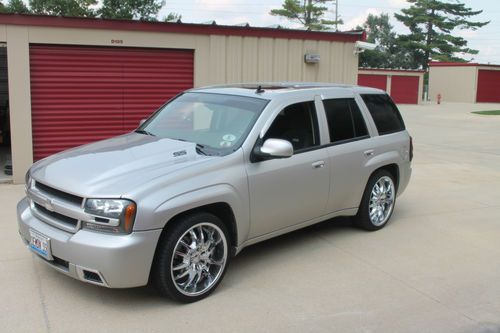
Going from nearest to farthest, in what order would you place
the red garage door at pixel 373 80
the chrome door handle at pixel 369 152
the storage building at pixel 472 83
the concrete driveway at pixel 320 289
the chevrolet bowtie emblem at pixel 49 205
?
the concrete driveway at pixel 320 289
the chevrolet bowtie emblem at pixel 49 205
the chrome door handle at pixel 369 152
the red garage door at pixel 373 80
the storage building at pixel 472 83

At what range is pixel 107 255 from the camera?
3.80 metres

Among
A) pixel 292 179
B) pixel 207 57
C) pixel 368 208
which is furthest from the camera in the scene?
pixel 207 57

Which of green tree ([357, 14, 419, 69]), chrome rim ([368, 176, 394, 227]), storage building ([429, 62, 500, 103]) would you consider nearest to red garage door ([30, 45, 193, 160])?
chrome rim ([368, 176, 394, 227])

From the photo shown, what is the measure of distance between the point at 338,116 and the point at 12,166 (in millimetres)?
6105

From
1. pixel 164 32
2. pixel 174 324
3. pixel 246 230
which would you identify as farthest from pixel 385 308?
pixel 164 32

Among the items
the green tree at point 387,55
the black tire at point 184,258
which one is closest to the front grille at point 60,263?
the black tire at point 184,258

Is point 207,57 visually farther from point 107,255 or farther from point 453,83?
point 453,83

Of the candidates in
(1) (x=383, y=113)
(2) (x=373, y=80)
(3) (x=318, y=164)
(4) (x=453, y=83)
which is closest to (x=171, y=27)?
(1) (x=383, y=113)

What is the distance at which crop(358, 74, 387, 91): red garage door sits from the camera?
43.2 metres

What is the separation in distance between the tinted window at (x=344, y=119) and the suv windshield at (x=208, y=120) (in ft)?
3.13

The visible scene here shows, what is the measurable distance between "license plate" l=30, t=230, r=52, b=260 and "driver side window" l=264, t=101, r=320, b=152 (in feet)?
7.00

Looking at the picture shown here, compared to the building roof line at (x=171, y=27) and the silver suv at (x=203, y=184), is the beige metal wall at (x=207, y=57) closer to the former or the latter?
the building roof line at (x=171, y=27)

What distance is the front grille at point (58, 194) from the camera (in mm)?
4034

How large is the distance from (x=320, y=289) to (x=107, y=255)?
1932mm
